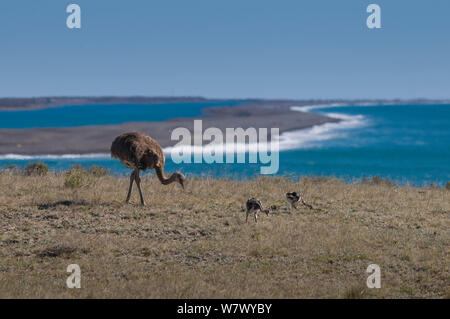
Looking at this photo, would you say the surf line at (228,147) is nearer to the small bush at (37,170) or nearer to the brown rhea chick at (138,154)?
the small bush at (37,170)

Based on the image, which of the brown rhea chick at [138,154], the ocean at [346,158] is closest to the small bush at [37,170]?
the brown rhea chick at [138,154]

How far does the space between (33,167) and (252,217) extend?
13.1 m

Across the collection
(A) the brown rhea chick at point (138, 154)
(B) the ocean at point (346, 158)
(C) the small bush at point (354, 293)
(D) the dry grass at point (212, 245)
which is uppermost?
(B) the ocean at point (346, 158)

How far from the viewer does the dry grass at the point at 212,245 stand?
400 inches

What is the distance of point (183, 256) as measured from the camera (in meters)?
12.0

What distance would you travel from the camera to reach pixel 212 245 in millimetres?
12578

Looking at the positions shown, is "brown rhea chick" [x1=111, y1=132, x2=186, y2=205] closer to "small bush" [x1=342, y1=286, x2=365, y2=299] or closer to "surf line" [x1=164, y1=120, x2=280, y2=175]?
"small bush" [x1=342, y1=286, x2=365, y2=299]

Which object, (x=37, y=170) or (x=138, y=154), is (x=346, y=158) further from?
(x=138, y=154)

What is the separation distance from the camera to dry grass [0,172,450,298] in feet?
33.3

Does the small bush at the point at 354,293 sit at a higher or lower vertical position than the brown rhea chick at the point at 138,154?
lower
